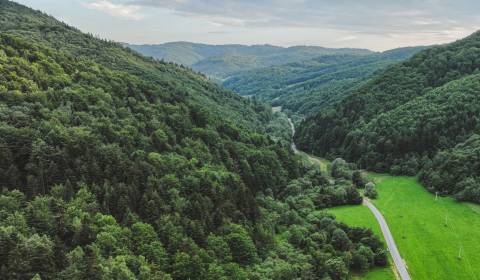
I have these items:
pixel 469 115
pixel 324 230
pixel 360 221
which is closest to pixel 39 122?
pixel 324 230

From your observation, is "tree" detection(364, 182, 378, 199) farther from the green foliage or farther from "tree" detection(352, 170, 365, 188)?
the green foliage

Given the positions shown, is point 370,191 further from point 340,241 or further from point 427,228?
point 340,241

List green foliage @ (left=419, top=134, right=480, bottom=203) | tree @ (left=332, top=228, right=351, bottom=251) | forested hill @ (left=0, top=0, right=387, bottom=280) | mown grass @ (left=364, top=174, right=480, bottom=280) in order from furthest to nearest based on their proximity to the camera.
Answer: green foliage @ (left=419, top=134, right=480, bottom=203), tree @ (left=332, top=228, right=351, bottom=251), mown grass @ (left=364, top=174, right=480, bottom=280), forested hill @ (left=0, top=0, right=387, bottom=280)

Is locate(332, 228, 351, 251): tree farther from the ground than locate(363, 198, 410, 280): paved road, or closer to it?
farther from the ground

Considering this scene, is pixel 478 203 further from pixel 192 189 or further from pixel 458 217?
pixel 192 189

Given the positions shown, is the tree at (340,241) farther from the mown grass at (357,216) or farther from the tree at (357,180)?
the tree at (357,180)

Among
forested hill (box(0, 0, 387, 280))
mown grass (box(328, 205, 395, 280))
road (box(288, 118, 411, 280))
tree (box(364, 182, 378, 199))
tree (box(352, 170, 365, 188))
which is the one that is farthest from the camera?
tree (box(352, 170, 365, 188))

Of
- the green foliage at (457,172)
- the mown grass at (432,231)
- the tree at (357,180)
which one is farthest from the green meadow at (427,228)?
the tree at (357,180)

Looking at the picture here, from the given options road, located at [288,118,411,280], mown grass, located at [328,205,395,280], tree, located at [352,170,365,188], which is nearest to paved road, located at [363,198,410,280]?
road, located at [288,118,411,280]
